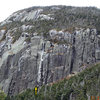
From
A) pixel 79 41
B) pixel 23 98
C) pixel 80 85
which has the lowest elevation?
pixel 23 98

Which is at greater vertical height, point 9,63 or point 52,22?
point 52,22

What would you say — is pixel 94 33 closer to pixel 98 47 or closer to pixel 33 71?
pixel 98 47

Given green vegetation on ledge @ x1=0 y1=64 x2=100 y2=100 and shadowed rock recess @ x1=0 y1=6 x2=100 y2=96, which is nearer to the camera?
green vegetation on ledge @ x1=0 y1=64 x2=100 y2=100

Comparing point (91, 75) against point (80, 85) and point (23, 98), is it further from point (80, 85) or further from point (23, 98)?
point (23, 98)

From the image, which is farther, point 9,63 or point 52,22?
point 52,22

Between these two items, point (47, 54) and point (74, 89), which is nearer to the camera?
point (74, 89)

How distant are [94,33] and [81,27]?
517 cm

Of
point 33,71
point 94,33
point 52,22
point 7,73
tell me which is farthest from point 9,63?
→ point 94,33

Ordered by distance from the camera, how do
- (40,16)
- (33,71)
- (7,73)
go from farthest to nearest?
1. (40,16)
2. (7,73)
3. (33,71)

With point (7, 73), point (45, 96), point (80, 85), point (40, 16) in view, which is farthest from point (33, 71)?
point (40, 16)

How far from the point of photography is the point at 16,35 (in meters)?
93.9

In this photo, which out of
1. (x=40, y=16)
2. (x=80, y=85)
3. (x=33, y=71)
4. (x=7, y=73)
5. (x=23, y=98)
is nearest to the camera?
(x=80, y=85)

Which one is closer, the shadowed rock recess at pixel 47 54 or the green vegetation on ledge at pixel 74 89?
the green vegetation on ledge at pixel 74 89

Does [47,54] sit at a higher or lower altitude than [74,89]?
higher
